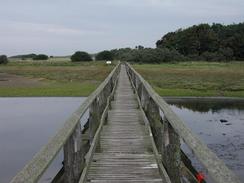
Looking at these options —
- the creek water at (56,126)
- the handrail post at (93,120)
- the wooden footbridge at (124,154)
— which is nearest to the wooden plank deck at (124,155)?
the wooden footbridge at (124,154)

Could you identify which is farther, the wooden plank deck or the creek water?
the creek water

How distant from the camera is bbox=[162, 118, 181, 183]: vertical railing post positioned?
5184 mm

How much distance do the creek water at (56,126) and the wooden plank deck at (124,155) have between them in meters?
3.13

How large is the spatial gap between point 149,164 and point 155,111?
8.65ft

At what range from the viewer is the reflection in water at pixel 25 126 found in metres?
14.2

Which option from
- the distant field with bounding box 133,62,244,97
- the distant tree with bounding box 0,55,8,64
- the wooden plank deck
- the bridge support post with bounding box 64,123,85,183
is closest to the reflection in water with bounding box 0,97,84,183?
the wooden plank deck

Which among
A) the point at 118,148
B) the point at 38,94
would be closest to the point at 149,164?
the point at 118,148

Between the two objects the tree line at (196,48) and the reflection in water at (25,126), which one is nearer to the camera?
the reflection in water at (25,126)

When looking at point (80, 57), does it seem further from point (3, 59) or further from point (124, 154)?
point (124, 154)

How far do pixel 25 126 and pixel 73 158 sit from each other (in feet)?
52.6

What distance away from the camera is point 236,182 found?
9.15 ft

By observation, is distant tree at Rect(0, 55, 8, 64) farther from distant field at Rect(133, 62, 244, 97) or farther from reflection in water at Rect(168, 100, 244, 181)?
reflection in water at Rect(168, 100, 244, 181)

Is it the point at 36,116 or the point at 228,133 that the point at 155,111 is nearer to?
the point at 228,133

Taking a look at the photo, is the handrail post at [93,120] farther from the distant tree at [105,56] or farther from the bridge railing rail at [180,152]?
the distant tree at [105,56]
